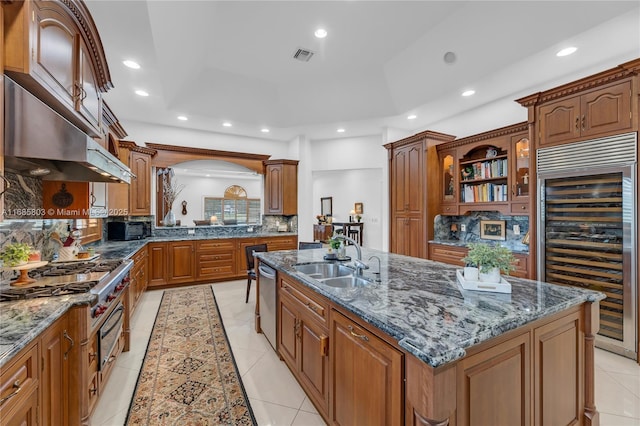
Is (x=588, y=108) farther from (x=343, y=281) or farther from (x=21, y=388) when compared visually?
(x=21, y=388)

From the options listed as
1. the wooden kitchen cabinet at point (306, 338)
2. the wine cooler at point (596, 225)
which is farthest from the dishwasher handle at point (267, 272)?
the wine cooler at point (596, 225)

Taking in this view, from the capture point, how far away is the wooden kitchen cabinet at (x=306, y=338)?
1.69 metres

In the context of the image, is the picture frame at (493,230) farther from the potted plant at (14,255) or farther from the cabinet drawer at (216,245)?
the potted plant at (14,255)

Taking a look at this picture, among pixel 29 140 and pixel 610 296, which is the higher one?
pixel 29 140

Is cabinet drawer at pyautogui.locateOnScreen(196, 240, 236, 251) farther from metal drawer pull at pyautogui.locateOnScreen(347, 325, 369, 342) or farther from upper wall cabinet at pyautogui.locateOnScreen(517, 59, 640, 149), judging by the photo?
upper wall cabinet at pyautogui.locateOnScreen(517, 59, 640, 149)

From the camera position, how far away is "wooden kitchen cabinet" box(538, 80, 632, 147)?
2.49m

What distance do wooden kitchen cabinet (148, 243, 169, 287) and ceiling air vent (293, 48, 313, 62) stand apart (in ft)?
11.9

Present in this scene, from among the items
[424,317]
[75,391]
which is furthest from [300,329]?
[75,391]

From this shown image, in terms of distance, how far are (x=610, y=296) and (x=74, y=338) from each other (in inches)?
169

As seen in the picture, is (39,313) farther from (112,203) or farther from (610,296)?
(610,296)

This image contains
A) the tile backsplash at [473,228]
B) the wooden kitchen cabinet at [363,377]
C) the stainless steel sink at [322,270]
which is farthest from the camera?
the tile backsplash at [473,228]

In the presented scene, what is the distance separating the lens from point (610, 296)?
8.60 feet

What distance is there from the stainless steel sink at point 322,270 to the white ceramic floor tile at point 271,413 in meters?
0.97

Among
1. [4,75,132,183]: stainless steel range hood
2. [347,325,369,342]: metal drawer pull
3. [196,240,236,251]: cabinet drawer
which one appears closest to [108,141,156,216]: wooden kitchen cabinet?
[196,240,236,251]: cabinet drawer
